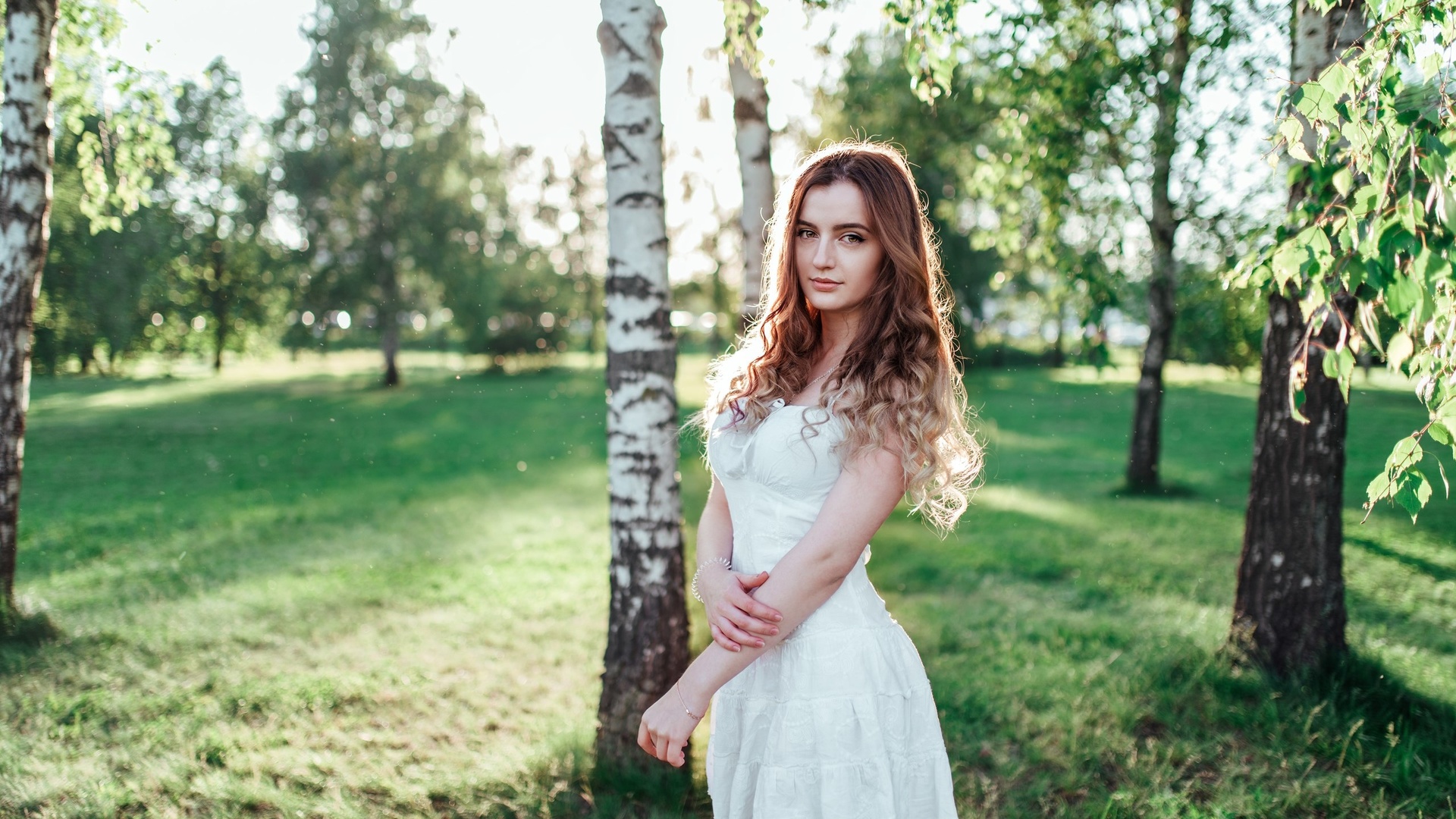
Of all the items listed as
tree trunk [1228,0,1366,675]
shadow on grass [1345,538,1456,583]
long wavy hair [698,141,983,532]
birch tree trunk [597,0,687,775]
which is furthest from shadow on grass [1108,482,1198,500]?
long wavy hair [698,141,983,532]

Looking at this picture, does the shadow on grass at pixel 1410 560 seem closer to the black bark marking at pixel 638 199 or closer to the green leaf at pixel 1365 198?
the green leaf at pixel 1365 198

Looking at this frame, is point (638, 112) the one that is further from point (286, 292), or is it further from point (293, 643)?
point (286, 292)

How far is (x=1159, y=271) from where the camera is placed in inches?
399

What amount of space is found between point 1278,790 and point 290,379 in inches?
1388

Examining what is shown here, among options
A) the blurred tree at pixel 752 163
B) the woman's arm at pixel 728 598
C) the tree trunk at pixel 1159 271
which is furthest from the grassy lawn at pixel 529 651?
the blurred tree at pixel 752 163

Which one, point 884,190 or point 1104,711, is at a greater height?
point 884,190

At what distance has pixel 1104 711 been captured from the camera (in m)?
4.34

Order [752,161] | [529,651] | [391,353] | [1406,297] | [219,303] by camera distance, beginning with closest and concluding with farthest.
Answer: [1406,297], [752,161], [529,651], [391,353], [219,303]

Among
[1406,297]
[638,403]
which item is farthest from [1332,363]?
[638,403]

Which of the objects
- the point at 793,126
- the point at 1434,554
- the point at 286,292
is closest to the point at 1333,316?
the point at 1434,554

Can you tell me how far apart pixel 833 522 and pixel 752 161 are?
168 inches

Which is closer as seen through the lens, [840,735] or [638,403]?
[840,735]

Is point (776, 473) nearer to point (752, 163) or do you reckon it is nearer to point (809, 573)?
point (809, 573)

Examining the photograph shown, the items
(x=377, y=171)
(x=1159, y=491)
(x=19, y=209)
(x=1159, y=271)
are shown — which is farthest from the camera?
(x=377, y=171)
